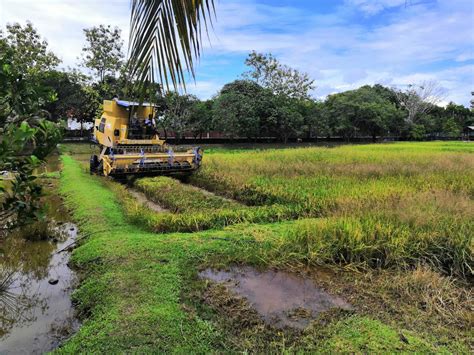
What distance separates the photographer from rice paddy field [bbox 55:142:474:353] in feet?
9.57

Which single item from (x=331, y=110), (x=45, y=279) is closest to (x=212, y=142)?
(x=331, y=110)

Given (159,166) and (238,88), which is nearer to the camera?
(159,166)

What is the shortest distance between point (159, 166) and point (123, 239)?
220 inches

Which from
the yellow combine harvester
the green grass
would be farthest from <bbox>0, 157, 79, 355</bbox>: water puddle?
the yellow combine harvester

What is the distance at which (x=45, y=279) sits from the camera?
14.7 ft

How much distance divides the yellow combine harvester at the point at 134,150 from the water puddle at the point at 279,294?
6577mm

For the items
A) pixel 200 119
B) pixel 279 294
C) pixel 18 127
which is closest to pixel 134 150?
pixel 279 294

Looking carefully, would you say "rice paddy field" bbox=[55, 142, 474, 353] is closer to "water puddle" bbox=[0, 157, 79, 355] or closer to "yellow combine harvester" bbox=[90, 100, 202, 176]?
"water puddle" bbox=[0, 157, 79, 355]

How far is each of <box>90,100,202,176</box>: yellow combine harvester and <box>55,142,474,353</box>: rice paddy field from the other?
213 cm

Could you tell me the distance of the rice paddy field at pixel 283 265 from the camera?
292 cm

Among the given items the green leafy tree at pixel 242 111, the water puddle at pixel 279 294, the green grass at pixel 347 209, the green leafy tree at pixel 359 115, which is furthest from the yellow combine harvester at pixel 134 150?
the green leafy tree at pixel 359 115

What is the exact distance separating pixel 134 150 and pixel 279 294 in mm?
8668

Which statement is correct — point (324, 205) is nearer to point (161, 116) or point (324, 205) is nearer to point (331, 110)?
point (161, 116)

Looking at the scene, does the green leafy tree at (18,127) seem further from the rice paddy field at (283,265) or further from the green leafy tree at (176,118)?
the green leafy tree at (176,118)
